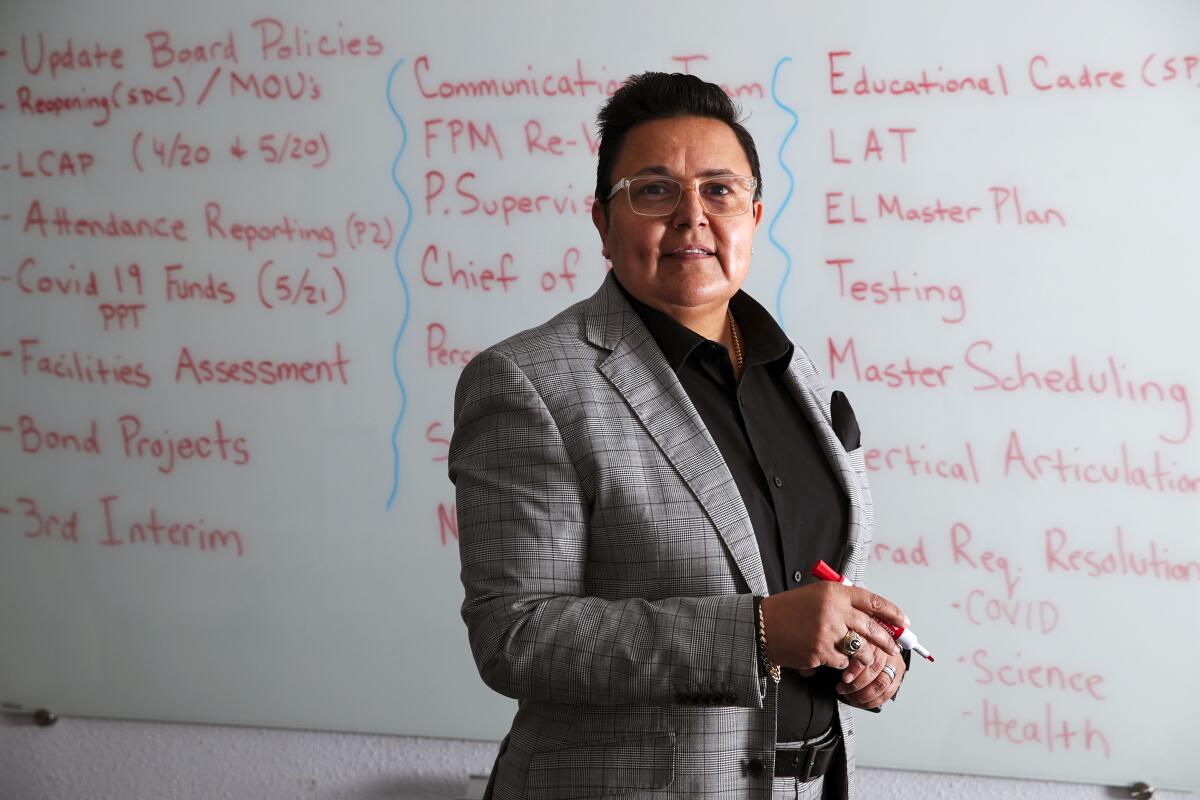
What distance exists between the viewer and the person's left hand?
0.99 meters

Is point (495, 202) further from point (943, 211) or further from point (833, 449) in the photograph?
point (833, 449)

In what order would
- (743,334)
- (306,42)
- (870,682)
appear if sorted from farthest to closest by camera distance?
1. (306,42)
2. (743,334)
3. (870,682)

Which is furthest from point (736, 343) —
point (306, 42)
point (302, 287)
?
point (306, 42)

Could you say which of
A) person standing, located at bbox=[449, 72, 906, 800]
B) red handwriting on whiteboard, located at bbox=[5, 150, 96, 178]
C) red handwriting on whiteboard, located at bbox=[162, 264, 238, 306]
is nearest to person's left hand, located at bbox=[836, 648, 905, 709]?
person standing, located at bbox=[449, 72, 906, 800]

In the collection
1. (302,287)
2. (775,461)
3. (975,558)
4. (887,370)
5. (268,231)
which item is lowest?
(975,558)

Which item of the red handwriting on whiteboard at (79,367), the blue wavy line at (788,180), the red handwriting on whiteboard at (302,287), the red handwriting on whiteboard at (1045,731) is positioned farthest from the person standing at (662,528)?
the red handwriting on whiteboard at (79,367)

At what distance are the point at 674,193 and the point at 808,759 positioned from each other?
1.99 feet

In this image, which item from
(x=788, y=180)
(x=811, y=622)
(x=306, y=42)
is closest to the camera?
(x=811, y=622)

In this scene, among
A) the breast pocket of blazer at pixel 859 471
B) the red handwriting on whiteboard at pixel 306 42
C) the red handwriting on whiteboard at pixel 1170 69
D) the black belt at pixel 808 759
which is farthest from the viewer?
the red handwriting on whiteboard at pixel 306 42

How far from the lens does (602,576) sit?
1.00 meters

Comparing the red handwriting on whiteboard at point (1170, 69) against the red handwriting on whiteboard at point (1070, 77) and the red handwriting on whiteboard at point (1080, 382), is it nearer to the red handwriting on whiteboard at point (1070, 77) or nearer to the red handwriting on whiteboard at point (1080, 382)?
the red handwriting on whiteboard at point (1070, 77)

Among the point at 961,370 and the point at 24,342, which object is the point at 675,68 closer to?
the point at 961,370

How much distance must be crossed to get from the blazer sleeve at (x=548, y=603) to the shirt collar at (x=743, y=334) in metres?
0.17

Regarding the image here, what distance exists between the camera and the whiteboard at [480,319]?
1.77 meters
